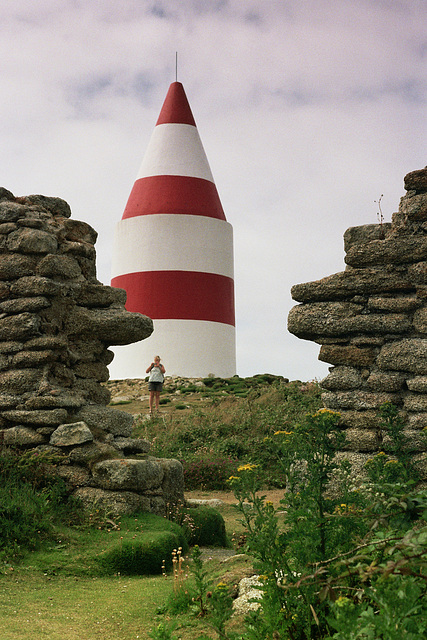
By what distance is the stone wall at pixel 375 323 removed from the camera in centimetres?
539

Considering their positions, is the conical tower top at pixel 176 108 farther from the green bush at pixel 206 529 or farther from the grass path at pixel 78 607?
the grass path at pixel 78 607

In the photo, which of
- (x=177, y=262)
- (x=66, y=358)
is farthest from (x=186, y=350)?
(x=66, y=358)

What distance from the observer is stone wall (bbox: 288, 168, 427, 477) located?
17.7 feet

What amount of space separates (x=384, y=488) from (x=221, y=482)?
277 inches

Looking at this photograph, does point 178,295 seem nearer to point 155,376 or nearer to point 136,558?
point 155,376

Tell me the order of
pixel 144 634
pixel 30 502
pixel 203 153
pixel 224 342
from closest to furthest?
pixel 144 634
pixel 30 502
pixel 224 342
pixel 203 153

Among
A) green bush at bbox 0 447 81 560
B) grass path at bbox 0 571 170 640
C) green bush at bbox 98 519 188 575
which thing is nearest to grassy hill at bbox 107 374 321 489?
green bush at bbox 0 447 81 560

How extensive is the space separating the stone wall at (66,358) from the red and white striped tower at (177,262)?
32.4 feet

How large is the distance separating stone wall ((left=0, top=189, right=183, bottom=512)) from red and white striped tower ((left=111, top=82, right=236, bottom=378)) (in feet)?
32.4

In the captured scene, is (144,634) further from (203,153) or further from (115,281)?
(203,153)

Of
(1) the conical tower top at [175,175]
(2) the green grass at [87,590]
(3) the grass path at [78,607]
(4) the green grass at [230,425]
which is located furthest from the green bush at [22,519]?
(1) the conical tower top at [175,175]

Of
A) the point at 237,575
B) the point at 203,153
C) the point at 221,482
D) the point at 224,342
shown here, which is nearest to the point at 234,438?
the point at 221,482

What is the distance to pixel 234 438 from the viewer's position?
38.1ft

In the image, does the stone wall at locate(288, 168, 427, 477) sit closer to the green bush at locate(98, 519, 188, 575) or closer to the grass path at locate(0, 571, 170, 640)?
the green bush at locate(98, 519, 188, 575)
